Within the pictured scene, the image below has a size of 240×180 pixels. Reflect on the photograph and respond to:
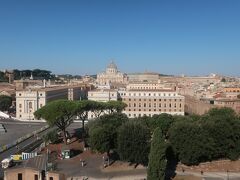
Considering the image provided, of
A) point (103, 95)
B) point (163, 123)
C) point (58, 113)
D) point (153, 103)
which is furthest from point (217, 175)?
point (103, 95)

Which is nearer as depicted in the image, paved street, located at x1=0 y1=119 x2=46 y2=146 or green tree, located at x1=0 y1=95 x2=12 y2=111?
paved street, located at x1=0 y1=119 x2=46 y2=146

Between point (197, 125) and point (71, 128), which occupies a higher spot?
point (197, 125)

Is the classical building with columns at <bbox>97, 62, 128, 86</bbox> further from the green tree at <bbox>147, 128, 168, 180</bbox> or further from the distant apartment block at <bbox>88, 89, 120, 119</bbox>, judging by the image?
the green tree at <bbox>147, 128, 168, 180</bbox>

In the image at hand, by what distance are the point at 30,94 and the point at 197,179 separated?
188ft

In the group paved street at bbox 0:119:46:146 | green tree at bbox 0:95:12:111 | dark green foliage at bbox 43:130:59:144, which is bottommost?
paved street at bbox 0:119:46:146

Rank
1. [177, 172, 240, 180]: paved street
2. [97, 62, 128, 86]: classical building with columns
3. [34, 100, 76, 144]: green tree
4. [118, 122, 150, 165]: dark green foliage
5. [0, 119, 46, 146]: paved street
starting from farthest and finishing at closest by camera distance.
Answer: [97, 62, 128, 86]: classical building with columns, [0, 119, 46, 146]: paved street, [34, 100, 76, 144]: green tree, [118, 122, 150, 165]: dark green foliage, [177, 172, 240, 180]: paved street

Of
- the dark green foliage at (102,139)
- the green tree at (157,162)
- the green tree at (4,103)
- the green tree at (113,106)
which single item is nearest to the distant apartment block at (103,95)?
the green tree at (113,106)

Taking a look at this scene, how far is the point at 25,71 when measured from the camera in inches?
7446

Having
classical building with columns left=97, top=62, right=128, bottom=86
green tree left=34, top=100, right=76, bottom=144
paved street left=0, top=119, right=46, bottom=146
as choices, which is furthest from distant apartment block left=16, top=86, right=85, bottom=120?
classical building with columns left=97, top=62, right=128, bottom=86

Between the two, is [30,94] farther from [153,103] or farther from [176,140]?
[176,140]

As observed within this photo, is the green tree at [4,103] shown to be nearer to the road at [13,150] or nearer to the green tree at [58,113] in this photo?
the road at [13,150]

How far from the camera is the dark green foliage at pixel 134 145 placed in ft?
122

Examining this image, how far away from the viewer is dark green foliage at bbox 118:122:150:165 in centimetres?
3722

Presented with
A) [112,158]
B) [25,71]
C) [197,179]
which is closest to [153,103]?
[112,158]
